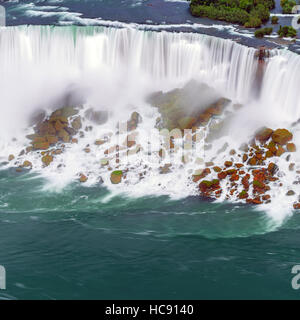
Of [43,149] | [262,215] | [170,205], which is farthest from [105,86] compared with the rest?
[262,215]

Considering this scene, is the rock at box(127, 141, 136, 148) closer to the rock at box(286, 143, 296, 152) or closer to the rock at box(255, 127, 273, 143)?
the rock at box(255, 127, 273, 143)

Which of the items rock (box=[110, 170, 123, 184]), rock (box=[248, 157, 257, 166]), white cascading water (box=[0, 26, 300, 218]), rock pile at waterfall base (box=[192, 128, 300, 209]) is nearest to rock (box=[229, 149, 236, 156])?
rock pile at waterfall base (box=[192, 128, 300, 209])

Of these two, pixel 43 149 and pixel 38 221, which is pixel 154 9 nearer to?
pixel 43 149

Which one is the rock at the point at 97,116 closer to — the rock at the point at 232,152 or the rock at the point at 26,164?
the rock at the point at 26,164

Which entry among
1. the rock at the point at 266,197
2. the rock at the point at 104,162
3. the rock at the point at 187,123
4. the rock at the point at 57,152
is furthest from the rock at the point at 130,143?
the rock at the point at 266,197

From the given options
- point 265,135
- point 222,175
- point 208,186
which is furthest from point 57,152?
point 265,135
